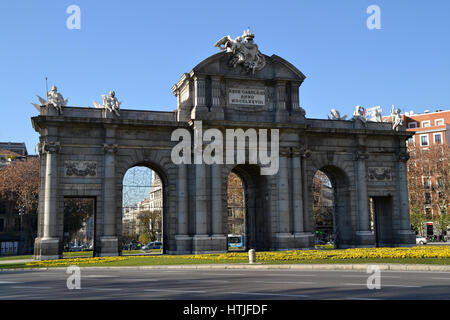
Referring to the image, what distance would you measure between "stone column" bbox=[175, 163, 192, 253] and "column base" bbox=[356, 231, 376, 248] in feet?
51.2

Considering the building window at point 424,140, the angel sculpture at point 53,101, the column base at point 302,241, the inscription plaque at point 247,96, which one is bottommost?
the column base at point 302,241

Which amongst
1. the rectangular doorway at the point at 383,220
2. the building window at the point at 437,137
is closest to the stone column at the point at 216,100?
the rectangular doorway at the point at 383,220

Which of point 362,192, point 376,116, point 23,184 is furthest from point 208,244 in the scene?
point 23,184

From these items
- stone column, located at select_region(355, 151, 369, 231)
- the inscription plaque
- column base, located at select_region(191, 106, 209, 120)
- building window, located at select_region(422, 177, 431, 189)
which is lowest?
stone column, located at select_region(355, 151, 369, 231)

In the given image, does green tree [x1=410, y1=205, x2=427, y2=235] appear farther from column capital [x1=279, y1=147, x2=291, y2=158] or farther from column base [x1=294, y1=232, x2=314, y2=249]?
column capital [x1=279, y1=147, x2=291, y2=158]

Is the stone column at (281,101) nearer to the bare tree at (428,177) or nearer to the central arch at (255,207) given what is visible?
the central arch at (255,207)

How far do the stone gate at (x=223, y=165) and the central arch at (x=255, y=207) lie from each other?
10 cm

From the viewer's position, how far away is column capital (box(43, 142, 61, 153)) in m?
38.3

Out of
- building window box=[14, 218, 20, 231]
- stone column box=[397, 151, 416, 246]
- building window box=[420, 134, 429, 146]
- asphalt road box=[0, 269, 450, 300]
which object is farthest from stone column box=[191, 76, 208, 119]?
building window box=[420, 134, 429, 146]

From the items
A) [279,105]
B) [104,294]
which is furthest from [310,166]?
[104,294]

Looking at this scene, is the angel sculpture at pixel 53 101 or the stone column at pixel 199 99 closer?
the angel sculpture at pixel 53 101

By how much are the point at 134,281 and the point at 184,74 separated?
84.9 feet

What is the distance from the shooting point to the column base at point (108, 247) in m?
38.4

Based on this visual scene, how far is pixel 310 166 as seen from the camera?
45.2m
